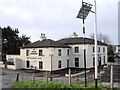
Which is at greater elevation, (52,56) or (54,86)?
(52,56)

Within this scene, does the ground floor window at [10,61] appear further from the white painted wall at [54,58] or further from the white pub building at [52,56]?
the white painted wall at [54,58]

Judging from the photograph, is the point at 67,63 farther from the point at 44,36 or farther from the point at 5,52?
the point at 5,52

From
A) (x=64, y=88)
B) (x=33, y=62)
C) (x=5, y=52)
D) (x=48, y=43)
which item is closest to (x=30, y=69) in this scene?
(x=33, y=62)

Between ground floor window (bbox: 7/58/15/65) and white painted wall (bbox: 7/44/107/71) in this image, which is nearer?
white painted wall (bbox: 7/44/107/71)

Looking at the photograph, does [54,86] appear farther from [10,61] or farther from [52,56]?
[10,61]

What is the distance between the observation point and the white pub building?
49.7 meters

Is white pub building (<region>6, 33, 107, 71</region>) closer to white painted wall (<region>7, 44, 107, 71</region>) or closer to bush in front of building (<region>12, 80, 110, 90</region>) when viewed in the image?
white painted wall (<region>7, 44, 107, 71</region>)

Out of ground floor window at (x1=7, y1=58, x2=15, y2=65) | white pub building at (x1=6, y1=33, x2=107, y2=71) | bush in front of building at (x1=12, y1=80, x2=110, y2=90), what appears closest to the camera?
bush in front of building at (x1=12, y1=80, x2=110, y2=90)

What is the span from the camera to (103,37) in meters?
86.8

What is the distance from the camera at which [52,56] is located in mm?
49344

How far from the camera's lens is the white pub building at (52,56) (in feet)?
163

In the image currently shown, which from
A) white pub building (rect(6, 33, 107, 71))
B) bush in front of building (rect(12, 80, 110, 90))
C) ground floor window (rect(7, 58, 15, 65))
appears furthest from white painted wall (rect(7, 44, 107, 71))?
bush in front of building (rect(12, 80, 110, 90))

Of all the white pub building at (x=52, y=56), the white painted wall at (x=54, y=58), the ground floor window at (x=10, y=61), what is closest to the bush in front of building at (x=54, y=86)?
the white painted wall at (x=54, y=58)

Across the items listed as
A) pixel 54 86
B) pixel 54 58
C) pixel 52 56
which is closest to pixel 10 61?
pixel 54 58
